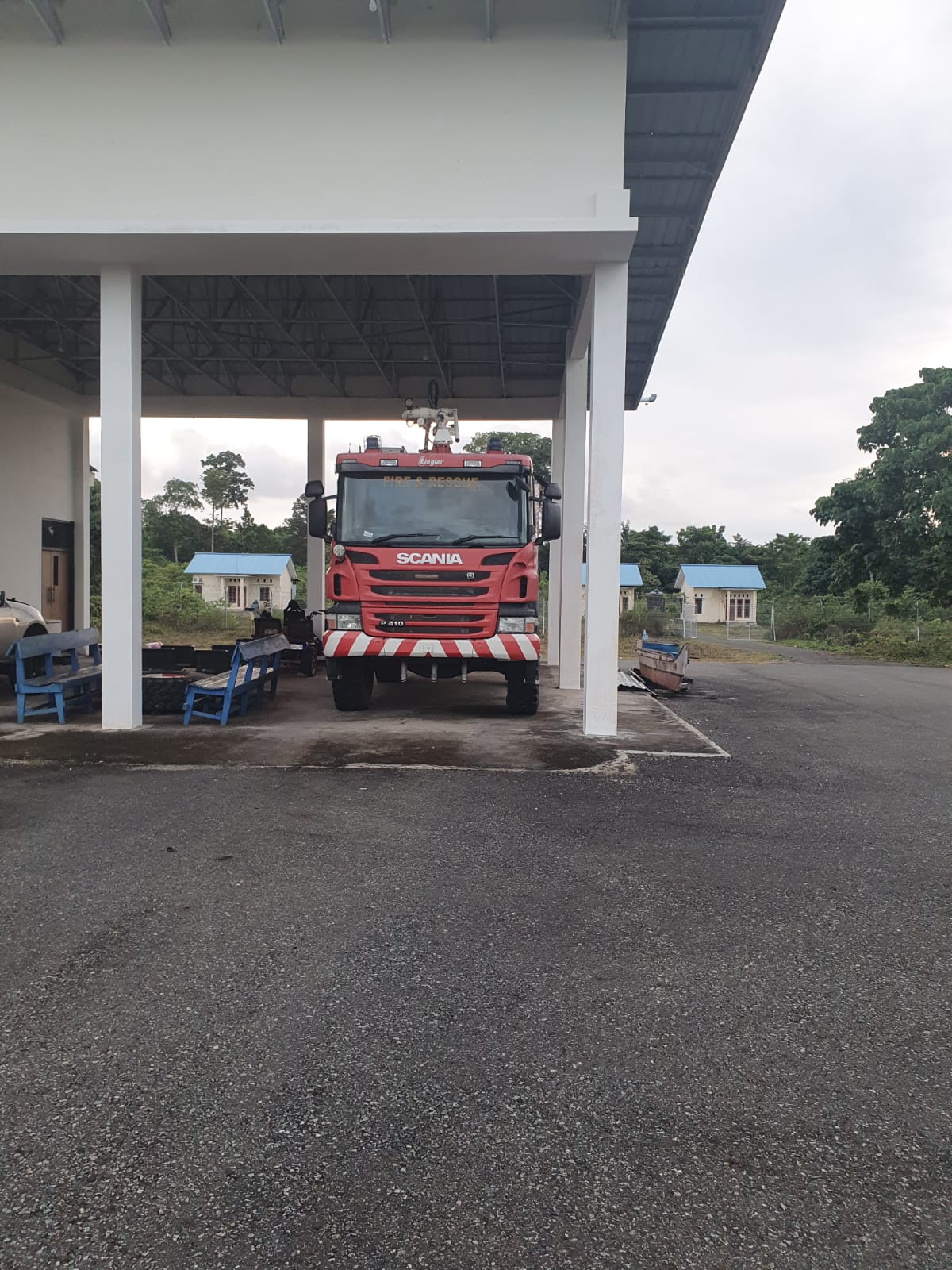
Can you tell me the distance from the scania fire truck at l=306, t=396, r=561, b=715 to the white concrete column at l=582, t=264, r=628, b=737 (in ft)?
1.96

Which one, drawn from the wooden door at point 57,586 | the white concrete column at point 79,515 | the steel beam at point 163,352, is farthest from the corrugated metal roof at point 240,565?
the steel beam at point 163,352

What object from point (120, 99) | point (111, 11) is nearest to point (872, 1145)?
point (120, 99)

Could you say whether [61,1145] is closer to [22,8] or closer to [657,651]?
[22,8]

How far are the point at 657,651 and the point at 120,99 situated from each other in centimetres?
1108

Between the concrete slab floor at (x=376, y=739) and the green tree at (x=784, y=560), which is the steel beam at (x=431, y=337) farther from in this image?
the green tree at (x=784, y=560)

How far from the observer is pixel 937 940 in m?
3.61

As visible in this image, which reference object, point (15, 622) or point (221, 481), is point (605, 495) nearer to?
point (15, 622)

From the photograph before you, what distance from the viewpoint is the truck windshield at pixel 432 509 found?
28.8ft

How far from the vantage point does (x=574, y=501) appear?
12.6 m

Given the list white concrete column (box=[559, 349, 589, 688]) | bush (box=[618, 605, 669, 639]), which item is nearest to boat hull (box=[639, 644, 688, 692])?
white concrete column (box=[559, 349, 589, 688])

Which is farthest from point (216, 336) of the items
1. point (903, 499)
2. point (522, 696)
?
point (903, 499)

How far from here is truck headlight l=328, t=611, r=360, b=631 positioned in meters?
8.82

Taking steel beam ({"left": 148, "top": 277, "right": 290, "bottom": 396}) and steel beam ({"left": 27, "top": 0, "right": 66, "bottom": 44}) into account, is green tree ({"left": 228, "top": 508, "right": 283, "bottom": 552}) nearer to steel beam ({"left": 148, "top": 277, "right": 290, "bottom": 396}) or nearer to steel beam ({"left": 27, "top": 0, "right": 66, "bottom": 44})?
steel beam ({"left": 148, "top": 277, "right": 290, "bottom": 396})

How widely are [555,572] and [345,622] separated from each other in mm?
6420
